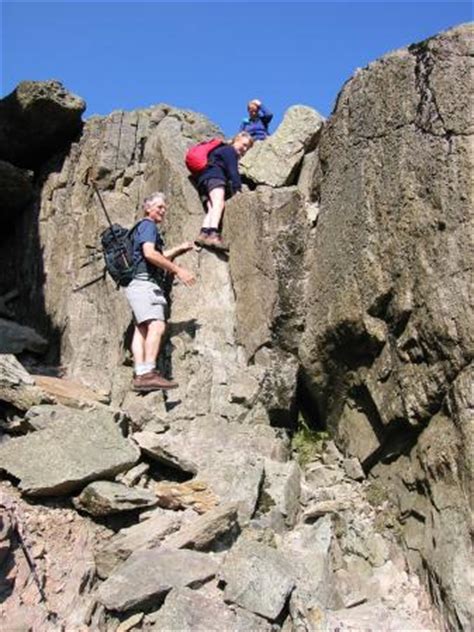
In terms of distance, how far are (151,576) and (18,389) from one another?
336 centimetres

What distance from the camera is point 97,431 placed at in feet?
28.0

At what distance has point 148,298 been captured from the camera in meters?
10.5

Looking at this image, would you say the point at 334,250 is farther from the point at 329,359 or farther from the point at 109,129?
the point at 109,129

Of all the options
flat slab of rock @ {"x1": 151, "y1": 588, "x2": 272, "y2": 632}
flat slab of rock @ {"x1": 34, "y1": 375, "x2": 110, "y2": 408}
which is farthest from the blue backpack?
flat slab of rock @ {"x1": 151, "y1": 588, "x2": 272, "y2": 632}

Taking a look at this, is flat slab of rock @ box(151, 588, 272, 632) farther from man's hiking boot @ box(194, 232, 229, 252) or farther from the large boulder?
the large boulder

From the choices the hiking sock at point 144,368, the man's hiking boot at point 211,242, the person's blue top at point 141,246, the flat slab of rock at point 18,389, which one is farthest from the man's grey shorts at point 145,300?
the flat slab of rock at point 18,389

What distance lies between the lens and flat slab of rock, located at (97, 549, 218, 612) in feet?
22.0

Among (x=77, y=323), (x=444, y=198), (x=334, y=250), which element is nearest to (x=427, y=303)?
(x=444, y=198)

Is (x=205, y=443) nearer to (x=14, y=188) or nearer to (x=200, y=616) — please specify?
(x=200, y=616)

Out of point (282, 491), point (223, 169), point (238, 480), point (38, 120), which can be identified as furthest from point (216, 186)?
point (38, 120)

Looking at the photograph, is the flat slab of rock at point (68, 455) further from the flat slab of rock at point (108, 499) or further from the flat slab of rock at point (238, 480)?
the flat slab of rock at point (238, 480)

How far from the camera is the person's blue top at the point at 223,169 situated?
12203 mm

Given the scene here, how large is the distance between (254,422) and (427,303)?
3.23 meters

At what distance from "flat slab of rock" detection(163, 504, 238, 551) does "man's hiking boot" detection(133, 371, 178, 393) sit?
8.23ft
